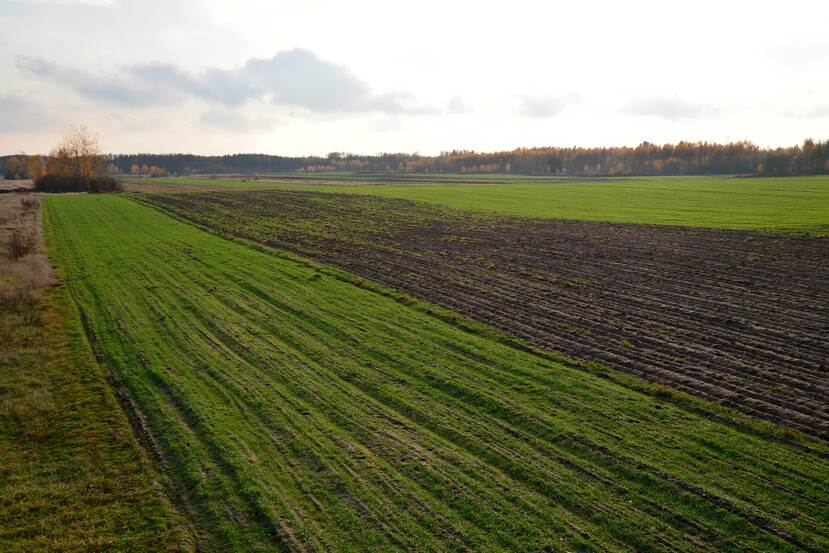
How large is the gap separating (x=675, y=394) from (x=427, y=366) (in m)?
5.81

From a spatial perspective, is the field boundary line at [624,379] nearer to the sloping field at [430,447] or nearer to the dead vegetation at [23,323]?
the sloping field at [430,447]

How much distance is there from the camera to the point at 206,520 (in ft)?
30.4

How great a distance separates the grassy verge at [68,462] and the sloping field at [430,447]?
1.74 feet

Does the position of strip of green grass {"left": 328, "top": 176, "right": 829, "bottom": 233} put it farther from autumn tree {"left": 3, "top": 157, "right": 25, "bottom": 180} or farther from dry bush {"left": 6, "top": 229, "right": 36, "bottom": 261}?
autumn tree {"left": 3, "top": 157, "right": 25, "bottom": 180}

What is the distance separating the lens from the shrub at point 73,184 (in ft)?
295

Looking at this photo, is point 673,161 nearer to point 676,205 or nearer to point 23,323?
point 676,205

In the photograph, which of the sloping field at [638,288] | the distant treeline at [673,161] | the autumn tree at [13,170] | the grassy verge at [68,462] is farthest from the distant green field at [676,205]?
the autumn tree at [13,170]

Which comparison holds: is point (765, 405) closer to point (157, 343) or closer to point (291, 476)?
point (291, 476)

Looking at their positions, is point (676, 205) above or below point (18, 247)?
above

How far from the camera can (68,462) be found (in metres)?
10.8

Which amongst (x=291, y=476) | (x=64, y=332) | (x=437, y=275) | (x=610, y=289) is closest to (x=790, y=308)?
(x=610, y=289)

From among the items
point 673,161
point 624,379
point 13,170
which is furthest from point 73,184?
point 673,161

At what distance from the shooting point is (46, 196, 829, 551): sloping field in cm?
882

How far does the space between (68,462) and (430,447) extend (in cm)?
666
